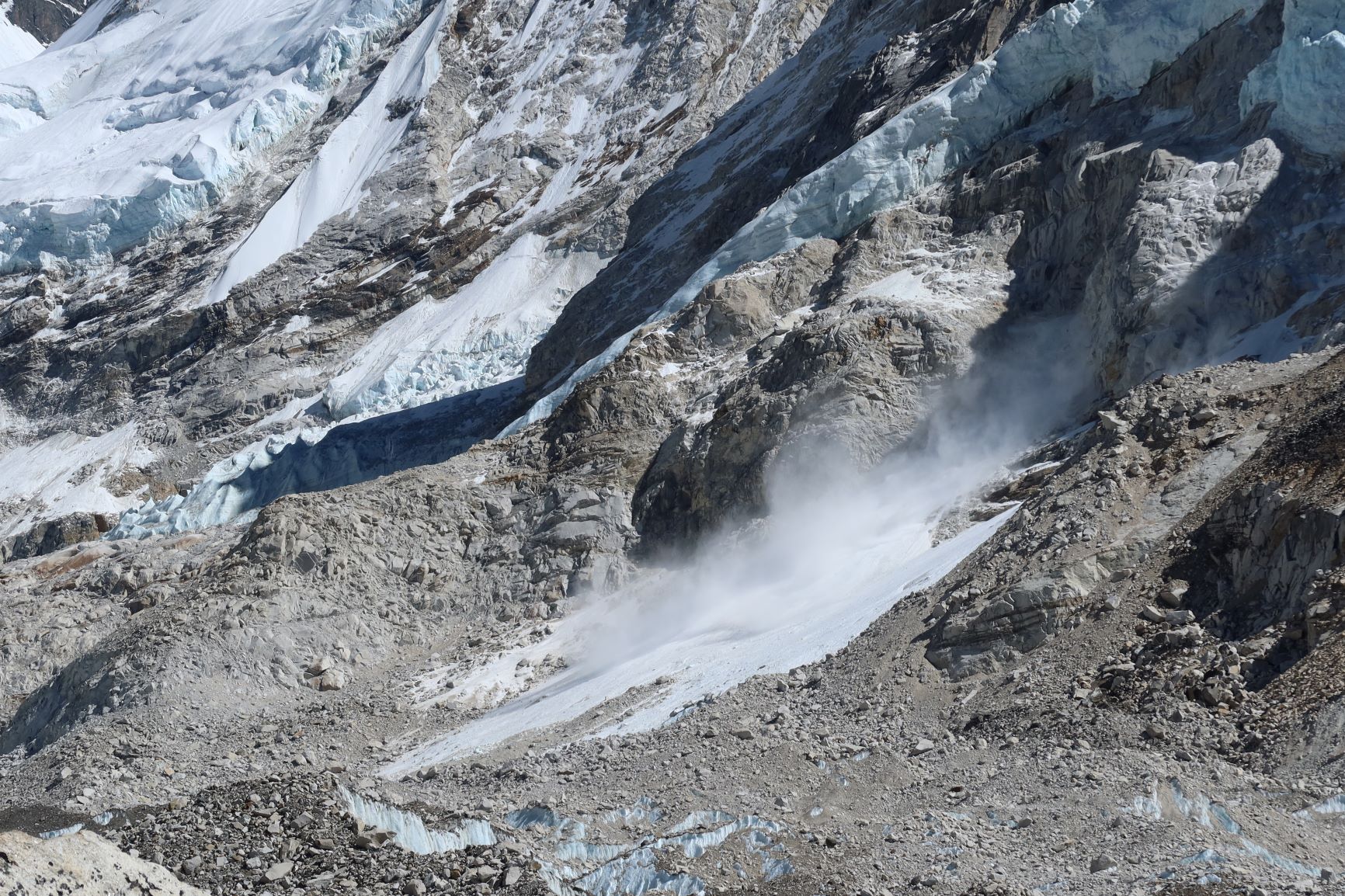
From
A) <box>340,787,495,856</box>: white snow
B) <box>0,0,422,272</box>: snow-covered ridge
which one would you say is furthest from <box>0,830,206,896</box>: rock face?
<box>0,0,422,272</box>: snow-covered ridge

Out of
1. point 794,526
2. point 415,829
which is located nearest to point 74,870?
point 415,829

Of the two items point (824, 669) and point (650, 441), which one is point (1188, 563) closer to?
point (824, 669)

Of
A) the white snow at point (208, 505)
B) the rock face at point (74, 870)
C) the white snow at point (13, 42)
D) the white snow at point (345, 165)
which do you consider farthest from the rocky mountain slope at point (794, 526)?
the white snow at point (13, 42)

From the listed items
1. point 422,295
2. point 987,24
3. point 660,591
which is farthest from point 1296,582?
point 422,295

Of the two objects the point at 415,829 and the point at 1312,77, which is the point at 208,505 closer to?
the point at 1312,77

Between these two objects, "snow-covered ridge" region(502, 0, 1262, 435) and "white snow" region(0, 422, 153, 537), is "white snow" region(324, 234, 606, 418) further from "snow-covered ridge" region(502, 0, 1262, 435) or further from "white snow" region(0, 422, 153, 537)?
"snow-covered ridge" region(502, 0, 1262, 435)

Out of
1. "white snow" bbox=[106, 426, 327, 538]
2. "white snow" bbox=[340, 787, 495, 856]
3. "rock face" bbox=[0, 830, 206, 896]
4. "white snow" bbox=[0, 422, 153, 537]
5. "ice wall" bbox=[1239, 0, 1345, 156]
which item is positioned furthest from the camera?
"white snow" bbox=[0, 422, 153, 537]
